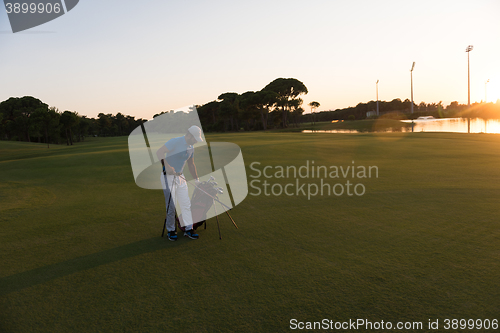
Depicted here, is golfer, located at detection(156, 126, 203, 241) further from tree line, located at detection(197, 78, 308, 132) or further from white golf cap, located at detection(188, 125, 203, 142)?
tree line, located at detection(197, 78, 308, 132)

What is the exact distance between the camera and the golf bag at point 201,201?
652 cm

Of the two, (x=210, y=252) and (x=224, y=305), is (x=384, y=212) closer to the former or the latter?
(x=210, y=252)

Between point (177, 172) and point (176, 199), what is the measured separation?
0.57 m

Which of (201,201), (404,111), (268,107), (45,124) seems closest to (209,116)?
(268,107)

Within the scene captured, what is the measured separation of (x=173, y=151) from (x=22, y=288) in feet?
10.3

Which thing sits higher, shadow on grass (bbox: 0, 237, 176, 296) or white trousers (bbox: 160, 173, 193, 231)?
white trousers (bbox: 160, 173, 193, 231)

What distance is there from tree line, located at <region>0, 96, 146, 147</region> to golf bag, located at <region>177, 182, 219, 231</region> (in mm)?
29427

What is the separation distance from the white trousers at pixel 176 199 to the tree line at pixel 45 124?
97.0 ft

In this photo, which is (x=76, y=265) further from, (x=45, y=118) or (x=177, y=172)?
(x=45, y=118)

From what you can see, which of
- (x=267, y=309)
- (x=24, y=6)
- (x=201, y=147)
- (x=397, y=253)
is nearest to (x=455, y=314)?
(x=397, y=253)

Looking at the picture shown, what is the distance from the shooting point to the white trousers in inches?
242

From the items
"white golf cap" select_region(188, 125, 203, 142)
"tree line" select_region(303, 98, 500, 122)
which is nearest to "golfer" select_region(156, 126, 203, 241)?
"white golf cap" select_region(188, 125, 203, 142)

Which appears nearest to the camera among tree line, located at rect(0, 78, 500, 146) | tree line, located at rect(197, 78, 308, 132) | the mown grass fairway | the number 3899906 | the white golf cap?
the mown grass fairway

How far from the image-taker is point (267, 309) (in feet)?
12.7
